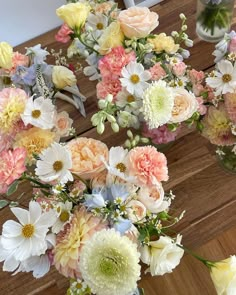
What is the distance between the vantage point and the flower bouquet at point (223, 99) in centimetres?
68

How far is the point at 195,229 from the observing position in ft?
2.68

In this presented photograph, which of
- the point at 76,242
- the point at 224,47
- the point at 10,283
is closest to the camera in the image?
the point at 76,242

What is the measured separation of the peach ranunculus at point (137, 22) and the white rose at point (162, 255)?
0.30 metres

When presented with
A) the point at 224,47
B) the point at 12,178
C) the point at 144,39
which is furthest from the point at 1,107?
the point at 224,47

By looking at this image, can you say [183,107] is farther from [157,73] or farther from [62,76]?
[62,76]

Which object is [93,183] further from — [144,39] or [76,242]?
[144,39]

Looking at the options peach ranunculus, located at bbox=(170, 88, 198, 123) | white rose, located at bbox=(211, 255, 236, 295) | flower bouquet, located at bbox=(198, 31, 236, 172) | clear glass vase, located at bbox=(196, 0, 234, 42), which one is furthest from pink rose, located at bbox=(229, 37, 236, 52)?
white rose, located at bbox=(211, 255, 236, 295)

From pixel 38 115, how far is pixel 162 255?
262 millimetres

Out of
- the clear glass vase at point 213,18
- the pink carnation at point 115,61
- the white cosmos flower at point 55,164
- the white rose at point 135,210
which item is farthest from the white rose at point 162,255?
the clear glass vase at point 213,18

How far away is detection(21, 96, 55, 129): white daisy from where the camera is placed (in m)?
0.65

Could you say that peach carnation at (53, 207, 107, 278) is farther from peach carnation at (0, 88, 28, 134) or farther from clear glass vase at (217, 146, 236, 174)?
clear glass vase at (217, 146, 236, 174)

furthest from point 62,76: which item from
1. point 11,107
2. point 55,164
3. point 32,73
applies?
point 55,164

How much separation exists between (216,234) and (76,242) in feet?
1.12

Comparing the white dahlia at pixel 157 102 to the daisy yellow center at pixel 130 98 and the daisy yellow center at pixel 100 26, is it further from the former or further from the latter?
the daisy yellow center at pixel 100 26
